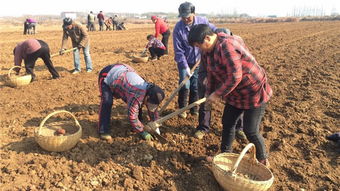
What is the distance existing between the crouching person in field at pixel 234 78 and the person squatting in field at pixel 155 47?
6.65 m

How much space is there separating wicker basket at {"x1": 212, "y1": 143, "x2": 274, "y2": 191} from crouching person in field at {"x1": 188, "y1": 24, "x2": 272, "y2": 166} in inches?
8.5

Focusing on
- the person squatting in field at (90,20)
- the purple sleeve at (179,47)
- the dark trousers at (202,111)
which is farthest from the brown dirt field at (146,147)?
A: the person squatting in field at (90,20)

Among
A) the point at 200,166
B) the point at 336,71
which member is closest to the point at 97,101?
the point at 200,166

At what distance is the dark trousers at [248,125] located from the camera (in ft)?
10.4

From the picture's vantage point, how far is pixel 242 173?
3.39 m

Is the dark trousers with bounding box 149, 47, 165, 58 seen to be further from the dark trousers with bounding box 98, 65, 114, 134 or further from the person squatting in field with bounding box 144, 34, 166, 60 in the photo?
the dark trousers with bounding box 98, 65, 114, 134

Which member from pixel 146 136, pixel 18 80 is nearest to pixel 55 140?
pixel 146 136

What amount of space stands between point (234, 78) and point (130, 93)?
56.6 inches

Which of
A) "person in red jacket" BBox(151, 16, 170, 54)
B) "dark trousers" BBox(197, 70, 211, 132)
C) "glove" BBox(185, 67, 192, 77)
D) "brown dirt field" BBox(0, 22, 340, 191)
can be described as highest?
"person in red jacket" BBox(151, 16, 170, 54)

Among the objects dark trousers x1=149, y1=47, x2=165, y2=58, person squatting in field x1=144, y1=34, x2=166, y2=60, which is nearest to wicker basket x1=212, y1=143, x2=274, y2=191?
person squatting in field x1=144, y1=34, x2=166, y2=60

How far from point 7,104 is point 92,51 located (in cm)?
683

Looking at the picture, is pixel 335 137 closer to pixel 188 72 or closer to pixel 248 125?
pixel 248 125

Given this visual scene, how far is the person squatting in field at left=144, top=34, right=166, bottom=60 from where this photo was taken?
980 cm

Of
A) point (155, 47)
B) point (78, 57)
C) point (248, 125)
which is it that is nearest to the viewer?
point (248, 125)
